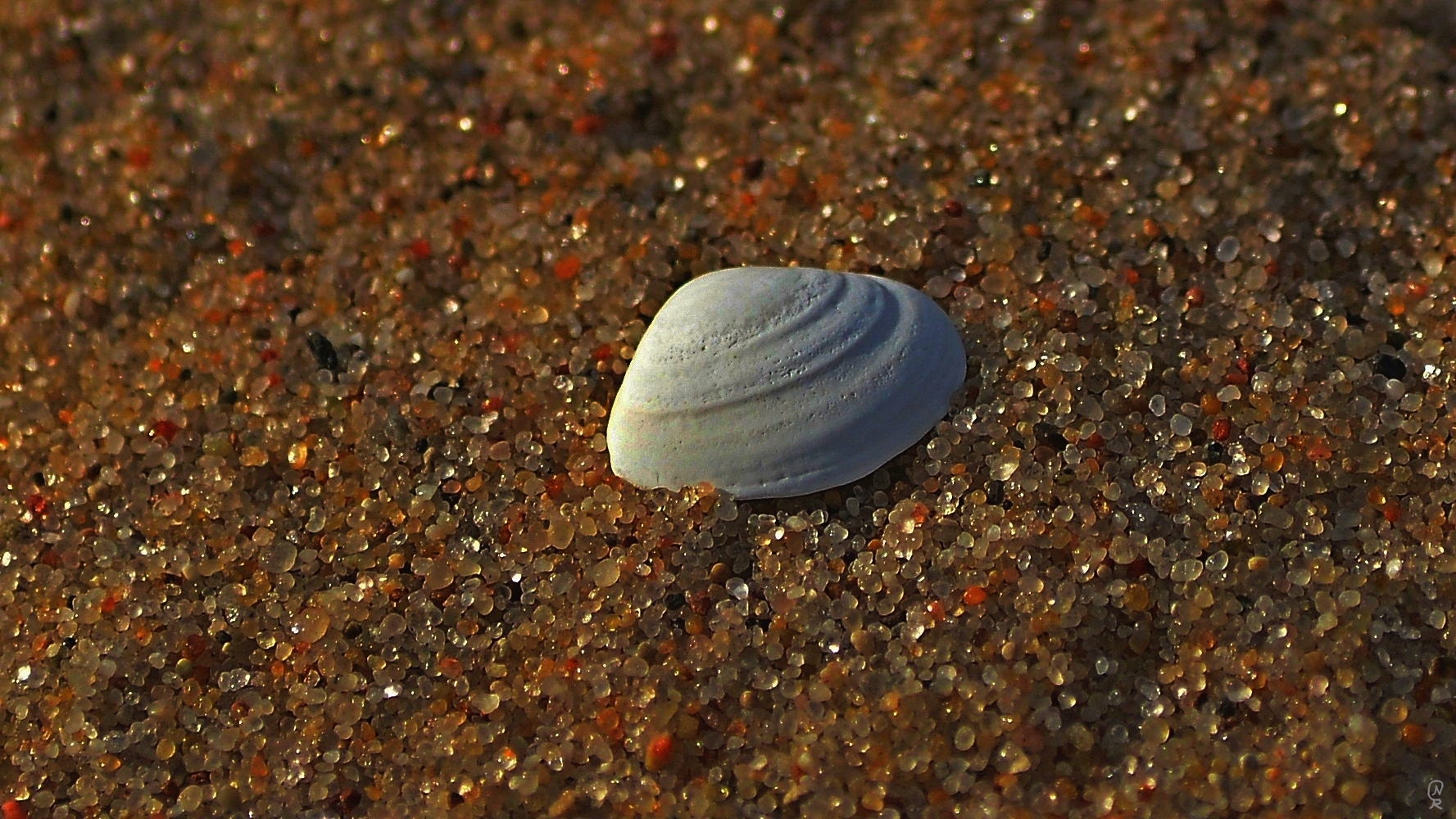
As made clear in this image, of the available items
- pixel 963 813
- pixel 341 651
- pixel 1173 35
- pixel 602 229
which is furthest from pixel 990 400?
pixel 341 651

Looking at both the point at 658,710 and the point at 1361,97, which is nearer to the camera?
the point at 658,710

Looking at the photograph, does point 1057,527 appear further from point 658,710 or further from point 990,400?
point 658,710

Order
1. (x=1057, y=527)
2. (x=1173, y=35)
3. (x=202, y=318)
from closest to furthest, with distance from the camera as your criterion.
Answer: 1. (x=1057, y=527)
2. (x=202, y=318)
3. (x=1173, y=35)

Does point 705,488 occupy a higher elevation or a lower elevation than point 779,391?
lower

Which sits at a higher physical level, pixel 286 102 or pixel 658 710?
pixel 286 102

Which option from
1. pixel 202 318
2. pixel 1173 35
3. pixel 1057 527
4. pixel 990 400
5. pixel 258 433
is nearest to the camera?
pixel 1057 527

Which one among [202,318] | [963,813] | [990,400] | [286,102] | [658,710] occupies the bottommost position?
[963,813]

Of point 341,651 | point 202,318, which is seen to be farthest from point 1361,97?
point 202,318
